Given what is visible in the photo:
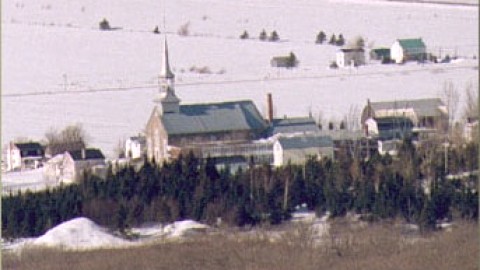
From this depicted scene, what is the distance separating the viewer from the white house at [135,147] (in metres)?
5.82

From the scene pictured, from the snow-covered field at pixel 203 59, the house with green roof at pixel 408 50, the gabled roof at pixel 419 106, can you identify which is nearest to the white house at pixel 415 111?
the gabled roof at pixel 419 106

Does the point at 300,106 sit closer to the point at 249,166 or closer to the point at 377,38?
the point at 377,38

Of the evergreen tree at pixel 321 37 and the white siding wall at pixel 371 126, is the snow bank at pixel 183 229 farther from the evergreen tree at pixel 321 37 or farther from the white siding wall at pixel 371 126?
the evergreen tree at pixel 321 37

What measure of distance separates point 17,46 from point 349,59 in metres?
1.90

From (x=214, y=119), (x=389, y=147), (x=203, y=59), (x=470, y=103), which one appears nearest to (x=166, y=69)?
(x=203, y=59)

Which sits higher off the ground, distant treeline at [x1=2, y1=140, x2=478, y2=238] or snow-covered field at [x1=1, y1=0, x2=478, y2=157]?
snow-covered field at [x1=1, y1=0, x2=478, y2=157]

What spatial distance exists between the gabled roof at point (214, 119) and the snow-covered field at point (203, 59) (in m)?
0.20

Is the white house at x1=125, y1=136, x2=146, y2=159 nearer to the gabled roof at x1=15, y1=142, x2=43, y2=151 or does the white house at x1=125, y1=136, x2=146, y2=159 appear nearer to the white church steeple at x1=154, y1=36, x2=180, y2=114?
the white church steeple at x1=154, y1=36, x2=180, y2=114

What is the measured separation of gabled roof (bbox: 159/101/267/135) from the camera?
240 inches

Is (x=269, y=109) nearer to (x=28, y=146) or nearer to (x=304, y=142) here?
(x=304, y=142)

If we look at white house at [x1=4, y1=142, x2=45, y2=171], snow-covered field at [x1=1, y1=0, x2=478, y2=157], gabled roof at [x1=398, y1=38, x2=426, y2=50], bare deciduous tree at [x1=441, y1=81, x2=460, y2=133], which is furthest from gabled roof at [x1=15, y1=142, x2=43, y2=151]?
gabled roof at [x1=398, y1=38, x2=426, y2=50]

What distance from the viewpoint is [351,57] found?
715 cm

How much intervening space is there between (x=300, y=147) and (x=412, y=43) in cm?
111

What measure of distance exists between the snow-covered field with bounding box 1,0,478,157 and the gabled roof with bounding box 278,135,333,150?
43 cm
